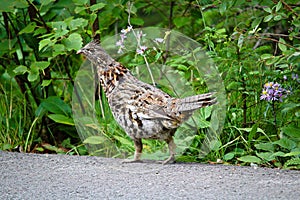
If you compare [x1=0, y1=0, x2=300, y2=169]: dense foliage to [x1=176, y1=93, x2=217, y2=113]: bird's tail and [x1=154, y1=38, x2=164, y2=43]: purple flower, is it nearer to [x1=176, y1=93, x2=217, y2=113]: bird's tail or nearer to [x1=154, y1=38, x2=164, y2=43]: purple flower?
[x1=154, y1=38, x2=164, y2=43]: purple flower

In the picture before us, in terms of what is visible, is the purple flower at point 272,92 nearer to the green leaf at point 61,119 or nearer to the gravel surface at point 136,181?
the gravel surface at point 136,181

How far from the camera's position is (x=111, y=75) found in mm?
5234

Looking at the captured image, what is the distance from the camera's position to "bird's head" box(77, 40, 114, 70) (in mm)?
5297

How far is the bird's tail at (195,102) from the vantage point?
4.75 metres

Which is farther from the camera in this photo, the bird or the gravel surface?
the bird

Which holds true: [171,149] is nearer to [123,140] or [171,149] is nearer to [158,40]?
[123,140]

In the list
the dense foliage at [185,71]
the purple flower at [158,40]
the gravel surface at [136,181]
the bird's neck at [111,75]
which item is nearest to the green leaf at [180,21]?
the dense foliage at [185,71]

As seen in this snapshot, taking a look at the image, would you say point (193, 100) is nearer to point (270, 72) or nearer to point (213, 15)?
point (270, 72)

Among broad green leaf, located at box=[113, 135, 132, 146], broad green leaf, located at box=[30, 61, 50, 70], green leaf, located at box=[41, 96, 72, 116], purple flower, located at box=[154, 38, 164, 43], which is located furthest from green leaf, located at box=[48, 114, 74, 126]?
purple flower, located at box=[154, 38, 164, 43]

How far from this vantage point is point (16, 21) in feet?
21.7

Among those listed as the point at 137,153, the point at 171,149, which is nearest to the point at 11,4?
the point at 137,153

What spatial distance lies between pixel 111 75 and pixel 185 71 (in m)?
0.97

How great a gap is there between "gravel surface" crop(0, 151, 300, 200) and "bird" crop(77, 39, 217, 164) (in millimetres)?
280

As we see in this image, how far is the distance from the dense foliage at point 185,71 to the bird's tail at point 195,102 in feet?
2.11
